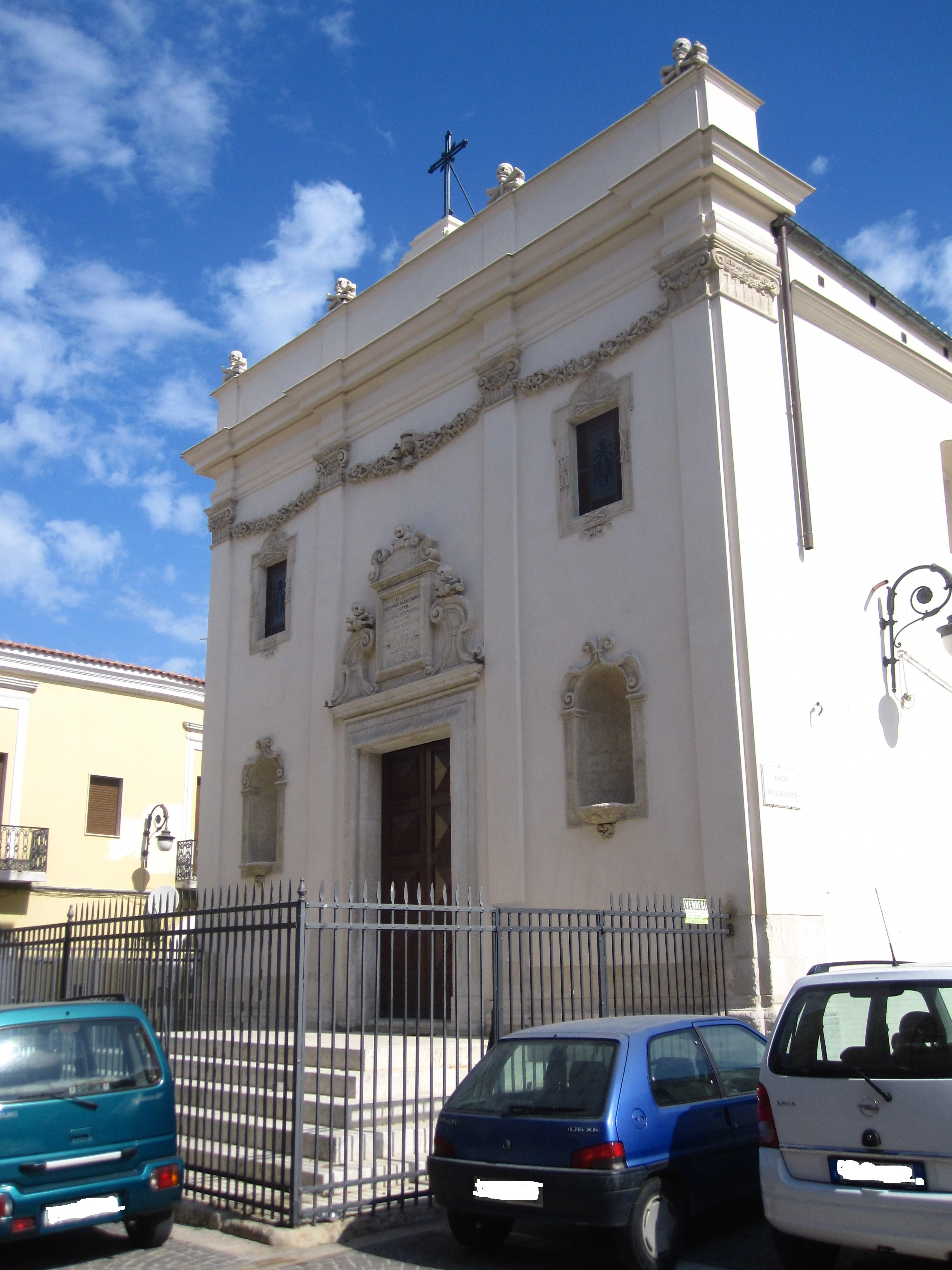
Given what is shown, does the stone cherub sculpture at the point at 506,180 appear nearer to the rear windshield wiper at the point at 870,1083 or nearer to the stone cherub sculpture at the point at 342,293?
the stone cherub sculpture at the point at 342,293

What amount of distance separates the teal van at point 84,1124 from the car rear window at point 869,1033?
140 inches

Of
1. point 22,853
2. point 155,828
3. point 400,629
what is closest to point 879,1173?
point 400,629

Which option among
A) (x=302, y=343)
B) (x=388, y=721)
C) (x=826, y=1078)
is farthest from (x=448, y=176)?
(x=826, y=1078)

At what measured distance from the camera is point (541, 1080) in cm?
638

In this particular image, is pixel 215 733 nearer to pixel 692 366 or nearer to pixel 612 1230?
pixel 692 366

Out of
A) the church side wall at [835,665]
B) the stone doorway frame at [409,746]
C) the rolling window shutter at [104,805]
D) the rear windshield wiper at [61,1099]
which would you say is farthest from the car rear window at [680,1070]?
the rolling window shutter at [104,805]

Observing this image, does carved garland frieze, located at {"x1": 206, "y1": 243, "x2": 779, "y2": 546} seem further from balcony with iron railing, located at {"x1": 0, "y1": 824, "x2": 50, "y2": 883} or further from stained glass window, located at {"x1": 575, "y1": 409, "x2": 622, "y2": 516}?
→ balcony with iron railing, located at {"x1": 0, "y1": 824, "x2": 50, "y2": 883}

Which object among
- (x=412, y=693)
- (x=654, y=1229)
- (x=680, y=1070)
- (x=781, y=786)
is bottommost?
(x=654, y=1229)

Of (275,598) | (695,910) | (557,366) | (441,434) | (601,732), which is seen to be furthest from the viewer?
(275,598)

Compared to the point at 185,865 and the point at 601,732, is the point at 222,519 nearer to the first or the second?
the point at 601,732

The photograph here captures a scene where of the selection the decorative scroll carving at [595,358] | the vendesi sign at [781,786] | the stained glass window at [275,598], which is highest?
the decorative scroll carving at [595,358]

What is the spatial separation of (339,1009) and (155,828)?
12.4 meters

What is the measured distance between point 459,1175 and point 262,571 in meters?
12.0

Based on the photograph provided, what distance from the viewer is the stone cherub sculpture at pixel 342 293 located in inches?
667
